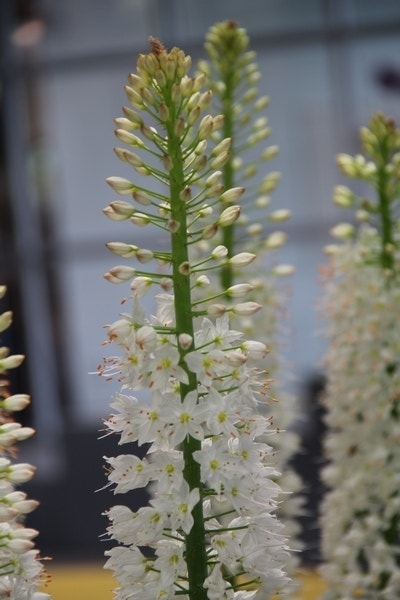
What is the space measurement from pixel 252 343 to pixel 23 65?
8348 millimetres

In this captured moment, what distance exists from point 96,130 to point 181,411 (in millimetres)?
8233

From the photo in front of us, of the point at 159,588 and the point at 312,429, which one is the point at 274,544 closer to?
the point at 159,588

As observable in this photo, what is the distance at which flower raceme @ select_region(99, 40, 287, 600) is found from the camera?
1.84 meters

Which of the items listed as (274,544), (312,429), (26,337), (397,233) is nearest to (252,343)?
(274,544)

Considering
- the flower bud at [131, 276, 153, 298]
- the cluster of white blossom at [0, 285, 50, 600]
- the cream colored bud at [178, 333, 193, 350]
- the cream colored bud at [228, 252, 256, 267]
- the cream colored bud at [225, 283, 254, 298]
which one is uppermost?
the cream colored bud at [228, 252, 256, 267]

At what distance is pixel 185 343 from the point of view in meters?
1.82

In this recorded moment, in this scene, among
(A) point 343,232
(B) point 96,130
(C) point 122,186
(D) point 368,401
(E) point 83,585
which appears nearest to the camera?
(C) point 122,186

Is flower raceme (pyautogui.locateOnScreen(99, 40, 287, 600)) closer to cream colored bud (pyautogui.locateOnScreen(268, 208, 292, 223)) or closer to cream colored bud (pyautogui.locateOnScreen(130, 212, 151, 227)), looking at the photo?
cream colored bud (pyautogui.locateOnScreen(130, 212, 151, 227))

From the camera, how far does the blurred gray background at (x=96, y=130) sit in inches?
377

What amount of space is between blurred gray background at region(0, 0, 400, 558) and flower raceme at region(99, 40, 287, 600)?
738 centimetres

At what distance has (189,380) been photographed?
1858 mm

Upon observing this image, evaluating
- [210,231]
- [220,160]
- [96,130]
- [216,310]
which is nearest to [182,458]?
[216,310]

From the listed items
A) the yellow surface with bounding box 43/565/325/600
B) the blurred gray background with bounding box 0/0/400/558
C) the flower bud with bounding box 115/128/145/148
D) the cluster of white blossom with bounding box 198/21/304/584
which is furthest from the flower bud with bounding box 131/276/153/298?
the blurred gray background with bounding box 0/0/400/558

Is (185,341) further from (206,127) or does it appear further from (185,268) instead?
(206,127)
